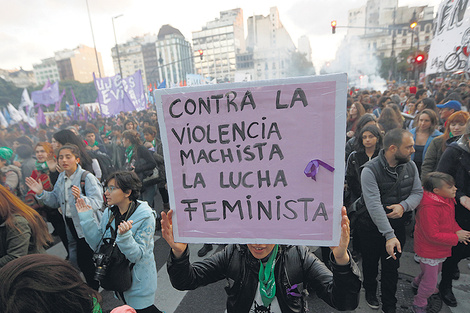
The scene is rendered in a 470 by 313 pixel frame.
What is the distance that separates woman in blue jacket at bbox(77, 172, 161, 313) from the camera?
89.6 inches

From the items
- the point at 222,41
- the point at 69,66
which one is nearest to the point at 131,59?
the point at 69,66

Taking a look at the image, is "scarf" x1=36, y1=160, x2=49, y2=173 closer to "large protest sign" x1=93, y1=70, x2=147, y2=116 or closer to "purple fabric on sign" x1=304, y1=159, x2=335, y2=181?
"purple fabric on sign" x1=304, y1=159, x2=335, y2=181

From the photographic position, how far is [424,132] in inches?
161

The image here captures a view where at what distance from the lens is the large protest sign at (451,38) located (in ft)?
13.6

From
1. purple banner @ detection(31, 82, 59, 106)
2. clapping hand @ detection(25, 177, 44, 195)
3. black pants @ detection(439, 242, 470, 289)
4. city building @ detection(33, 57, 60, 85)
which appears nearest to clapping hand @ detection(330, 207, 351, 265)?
black pants @ detection(439, 242, 470, 289)

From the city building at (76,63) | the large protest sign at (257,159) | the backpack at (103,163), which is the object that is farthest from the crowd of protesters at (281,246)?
the city building at (76,63)

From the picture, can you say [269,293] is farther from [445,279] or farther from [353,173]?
[445,279]

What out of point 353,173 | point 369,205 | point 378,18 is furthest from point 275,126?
point 378,18

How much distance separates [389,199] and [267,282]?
66.0 inches

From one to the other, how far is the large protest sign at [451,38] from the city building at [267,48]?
9778 centimetres

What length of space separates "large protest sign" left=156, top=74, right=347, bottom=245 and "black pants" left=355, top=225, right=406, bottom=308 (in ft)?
5.48

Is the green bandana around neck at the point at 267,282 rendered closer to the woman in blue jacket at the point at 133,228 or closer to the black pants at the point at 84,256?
the woman in blue jacket at the point at 133,228

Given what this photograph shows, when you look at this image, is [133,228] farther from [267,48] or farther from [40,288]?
[267,48]

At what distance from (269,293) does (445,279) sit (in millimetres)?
2656
